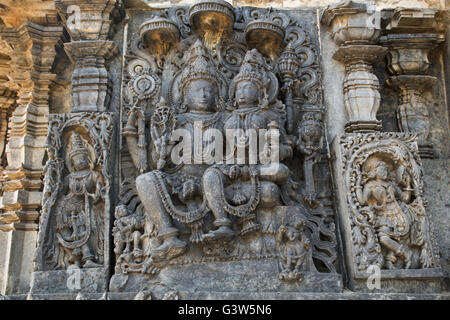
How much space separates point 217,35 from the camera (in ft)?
19.4

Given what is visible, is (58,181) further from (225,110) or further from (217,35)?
(217,35)

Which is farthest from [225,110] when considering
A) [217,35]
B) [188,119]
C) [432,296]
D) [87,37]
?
[432,296]

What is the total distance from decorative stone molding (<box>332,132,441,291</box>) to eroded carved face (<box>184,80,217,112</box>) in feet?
4.91

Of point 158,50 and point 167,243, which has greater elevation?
point 158,50

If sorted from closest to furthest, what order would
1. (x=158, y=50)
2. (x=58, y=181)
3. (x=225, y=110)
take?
(x=58, y=181) < (x=225, y=110) < (x=158, y=50)

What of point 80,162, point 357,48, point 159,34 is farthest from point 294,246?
point 159,34

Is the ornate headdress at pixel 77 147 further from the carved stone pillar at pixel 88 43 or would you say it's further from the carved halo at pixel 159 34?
the carved halo at pixel 159 34

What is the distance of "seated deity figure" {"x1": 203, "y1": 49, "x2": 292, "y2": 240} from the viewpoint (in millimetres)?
4754

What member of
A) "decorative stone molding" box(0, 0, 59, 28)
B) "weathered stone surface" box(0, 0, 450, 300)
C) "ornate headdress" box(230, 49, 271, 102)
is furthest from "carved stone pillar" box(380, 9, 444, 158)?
"decorative stone molding" box(0, 0, 59, 28)

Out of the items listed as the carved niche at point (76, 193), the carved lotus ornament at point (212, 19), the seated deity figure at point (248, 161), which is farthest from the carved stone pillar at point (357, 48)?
the carved niche at point (76, 193)

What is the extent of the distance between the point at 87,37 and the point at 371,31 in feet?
11.1
